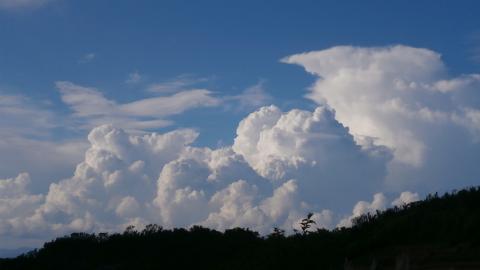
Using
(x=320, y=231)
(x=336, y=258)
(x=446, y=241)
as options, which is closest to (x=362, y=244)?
(x=336, y=258)

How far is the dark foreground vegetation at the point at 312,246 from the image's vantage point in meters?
21.6

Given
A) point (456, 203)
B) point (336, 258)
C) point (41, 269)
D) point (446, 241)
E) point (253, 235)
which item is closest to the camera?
point (446, 241)

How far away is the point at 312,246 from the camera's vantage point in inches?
1074

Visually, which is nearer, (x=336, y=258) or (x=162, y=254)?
(x=336, y=258)

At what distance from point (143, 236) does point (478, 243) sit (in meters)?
24.5

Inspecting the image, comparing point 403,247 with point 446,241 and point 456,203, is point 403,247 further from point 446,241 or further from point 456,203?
point 456,203

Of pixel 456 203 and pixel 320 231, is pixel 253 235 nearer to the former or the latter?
pixel 320 231

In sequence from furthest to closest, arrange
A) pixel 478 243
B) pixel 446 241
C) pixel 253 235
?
pixel 253 235 → pixel 446 241 → pixel 478 243

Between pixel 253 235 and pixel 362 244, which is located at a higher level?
pixel 253 235

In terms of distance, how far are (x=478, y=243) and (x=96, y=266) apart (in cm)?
2252

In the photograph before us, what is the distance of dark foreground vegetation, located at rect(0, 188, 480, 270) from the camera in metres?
21.6

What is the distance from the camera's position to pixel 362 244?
2517 centimetres

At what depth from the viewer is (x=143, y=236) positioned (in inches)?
1641

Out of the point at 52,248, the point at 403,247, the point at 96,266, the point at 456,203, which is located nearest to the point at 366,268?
the point at 403,247
